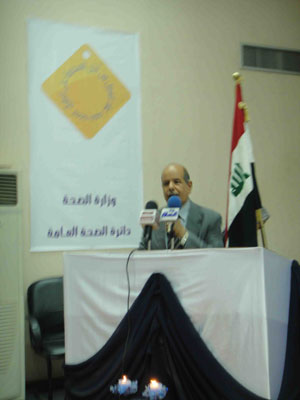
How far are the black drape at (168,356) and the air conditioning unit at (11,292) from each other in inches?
45.7

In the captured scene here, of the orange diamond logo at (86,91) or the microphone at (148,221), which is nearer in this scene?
the microphone at (148,221)

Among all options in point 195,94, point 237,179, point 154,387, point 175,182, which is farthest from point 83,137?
point 154,387

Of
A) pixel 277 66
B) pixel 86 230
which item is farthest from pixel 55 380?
pixel 277 66

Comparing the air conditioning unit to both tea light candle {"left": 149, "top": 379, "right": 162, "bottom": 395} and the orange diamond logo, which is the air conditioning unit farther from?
tea light candle {"left": 149, "top": 379, "right": 162, "bottom": 395}

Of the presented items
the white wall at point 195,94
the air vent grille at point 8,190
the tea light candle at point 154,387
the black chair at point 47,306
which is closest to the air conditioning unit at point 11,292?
the air vent grille at point 8,190

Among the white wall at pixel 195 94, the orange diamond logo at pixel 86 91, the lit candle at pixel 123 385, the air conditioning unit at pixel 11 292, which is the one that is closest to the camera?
the lit candle at pixel 123 385

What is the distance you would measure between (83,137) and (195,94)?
1.16 metres

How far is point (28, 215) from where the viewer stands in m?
3.97

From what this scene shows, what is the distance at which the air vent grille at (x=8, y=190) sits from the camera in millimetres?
3492

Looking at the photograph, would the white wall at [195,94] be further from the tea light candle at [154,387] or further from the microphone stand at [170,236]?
the tea light candle at [154,387]

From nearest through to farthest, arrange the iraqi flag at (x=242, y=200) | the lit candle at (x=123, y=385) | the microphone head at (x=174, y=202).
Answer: the lit candle at (x=123, y=385) → the microphone head at (x=174, y=202) → the iraqi flag at (x=242, y=200)

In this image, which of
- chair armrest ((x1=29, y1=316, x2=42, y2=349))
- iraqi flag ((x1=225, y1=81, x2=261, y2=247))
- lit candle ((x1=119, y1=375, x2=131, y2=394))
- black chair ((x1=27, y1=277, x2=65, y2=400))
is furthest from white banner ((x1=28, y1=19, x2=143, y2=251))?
lit candle ((x1=119, y1=375, x2=131, y2=394))

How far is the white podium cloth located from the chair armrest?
1.04m

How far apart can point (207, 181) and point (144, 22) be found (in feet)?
5.04
